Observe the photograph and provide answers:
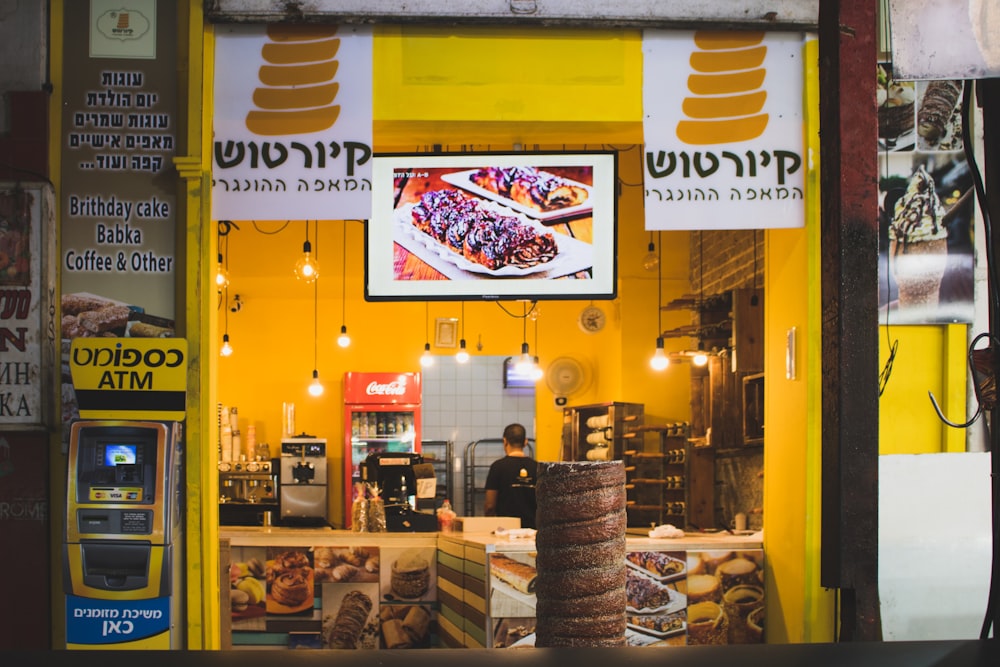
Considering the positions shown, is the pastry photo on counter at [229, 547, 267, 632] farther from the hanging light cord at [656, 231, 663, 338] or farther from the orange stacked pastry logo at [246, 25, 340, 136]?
the hanging light cord at [656, 231, 663, 338]

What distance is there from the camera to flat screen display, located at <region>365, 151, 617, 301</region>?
5859 mm

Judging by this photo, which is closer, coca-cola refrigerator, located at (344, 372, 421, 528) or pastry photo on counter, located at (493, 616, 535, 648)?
pastry photo on counter, located at (493, 616, 535, 648)

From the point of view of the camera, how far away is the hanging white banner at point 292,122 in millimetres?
5684

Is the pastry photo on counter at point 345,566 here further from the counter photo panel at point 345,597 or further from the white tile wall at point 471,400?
the white tile wall at point 471,400

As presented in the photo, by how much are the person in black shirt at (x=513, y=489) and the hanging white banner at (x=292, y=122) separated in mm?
3400

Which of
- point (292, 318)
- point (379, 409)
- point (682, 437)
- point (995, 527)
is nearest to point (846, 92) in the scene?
point (995, 527)

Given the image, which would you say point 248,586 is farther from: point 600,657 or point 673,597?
point 600,657

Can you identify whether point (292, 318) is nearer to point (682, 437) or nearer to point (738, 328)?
point (682, 437)

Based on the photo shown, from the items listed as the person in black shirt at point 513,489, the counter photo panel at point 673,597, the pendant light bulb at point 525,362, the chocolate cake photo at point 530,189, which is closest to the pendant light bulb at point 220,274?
the chocolate cake photo at point 530,189

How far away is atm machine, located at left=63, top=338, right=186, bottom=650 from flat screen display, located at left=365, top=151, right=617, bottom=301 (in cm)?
132

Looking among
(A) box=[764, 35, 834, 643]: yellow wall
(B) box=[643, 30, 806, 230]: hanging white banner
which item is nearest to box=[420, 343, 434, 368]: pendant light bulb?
(A) box=[764, 35, 834, 643]: yellow wall

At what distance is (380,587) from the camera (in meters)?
7.53

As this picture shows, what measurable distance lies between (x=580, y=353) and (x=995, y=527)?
1115 centimetres

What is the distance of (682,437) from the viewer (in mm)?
11133
